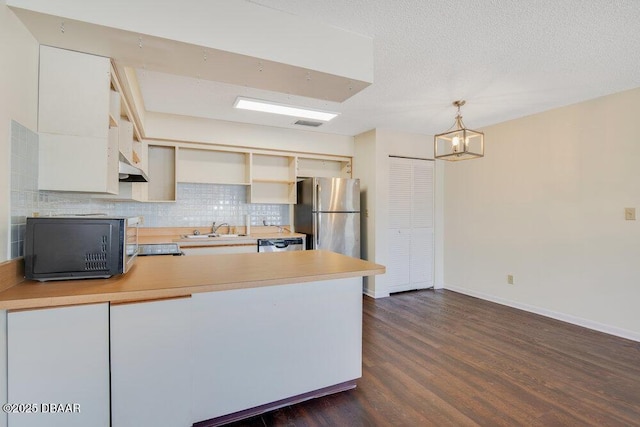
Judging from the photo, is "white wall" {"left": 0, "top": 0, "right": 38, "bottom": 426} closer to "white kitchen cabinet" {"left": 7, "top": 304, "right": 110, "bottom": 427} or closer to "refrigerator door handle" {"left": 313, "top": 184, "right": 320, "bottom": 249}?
"white kitchen cabinet" {"left": 7, "top": 304, "right": 110, "bottom": 427}

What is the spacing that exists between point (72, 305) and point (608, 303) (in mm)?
4341

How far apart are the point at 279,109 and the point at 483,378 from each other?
3.05 metres

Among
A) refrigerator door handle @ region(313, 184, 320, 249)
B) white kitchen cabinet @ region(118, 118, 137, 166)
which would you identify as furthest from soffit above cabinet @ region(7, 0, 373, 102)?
refrigerator door handle @ region(313, 184, 320, 249)

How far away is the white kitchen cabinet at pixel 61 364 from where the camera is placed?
127cm

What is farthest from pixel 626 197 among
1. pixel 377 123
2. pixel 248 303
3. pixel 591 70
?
pixel 248 303

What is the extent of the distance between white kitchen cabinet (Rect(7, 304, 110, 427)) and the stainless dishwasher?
2.56 metres

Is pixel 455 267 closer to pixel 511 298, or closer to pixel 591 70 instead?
pixel 511 298

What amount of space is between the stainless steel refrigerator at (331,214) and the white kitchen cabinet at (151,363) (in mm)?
2745

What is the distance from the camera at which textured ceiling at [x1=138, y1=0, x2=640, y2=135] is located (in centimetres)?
183

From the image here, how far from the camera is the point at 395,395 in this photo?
6.78 feet

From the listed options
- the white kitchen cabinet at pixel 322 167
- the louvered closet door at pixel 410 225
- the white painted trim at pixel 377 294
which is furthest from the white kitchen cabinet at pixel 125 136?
the white painted trim at pixel 377 294

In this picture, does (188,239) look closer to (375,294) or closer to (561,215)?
(375,294)

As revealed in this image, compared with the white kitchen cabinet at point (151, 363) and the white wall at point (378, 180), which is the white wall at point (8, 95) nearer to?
the white kitchen cabinet at point (151, 363)

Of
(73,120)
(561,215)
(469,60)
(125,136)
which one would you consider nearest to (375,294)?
(561,215)
